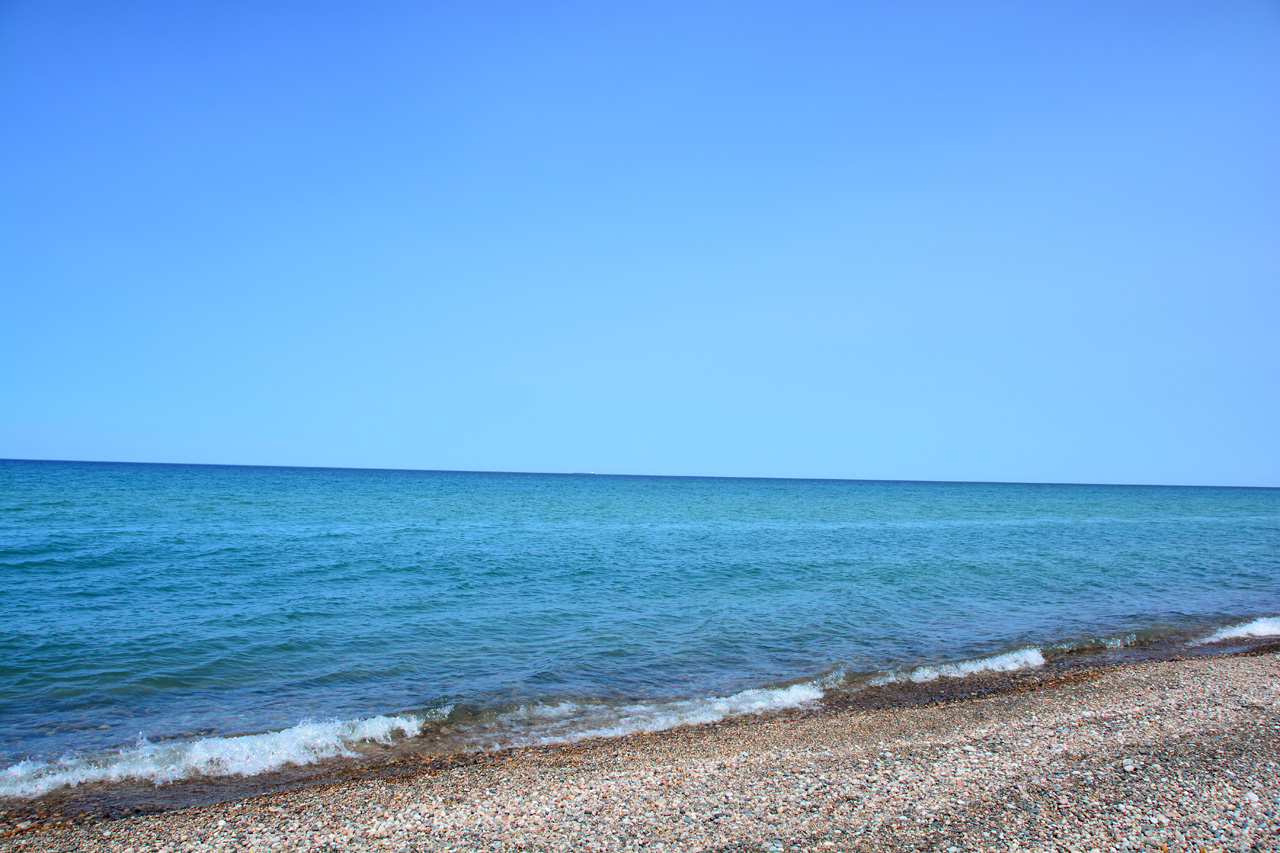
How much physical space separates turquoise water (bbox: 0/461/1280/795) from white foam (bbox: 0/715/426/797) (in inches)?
1.6

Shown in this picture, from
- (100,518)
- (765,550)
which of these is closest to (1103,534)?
(765,550)

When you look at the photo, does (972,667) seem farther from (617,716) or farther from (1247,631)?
(1247,631)

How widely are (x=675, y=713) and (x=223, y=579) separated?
1825 centimetres

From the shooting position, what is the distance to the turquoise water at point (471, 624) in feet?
35.0

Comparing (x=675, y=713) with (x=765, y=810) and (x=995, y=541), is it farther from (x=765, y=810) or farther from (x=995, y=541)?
(x=995, y=541)

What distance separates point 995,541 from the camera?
4112 centimetres

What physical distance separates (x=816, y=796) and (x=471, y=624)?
11.5 metres

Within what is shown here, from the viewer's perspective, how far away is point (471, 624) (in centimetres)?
1722

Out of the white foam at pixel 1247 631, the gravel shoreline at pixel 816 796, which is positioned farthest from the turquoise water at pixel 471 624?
the gravel shoreline at pixel 816 796

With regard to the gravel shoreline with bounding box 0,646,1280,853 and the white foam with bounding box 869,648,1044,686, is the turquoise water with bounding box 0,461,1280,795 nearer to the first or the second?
the white foam with bounding box 869,648,1044,686

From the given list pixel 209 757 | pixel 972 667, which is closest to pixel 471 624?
pixel 209 757

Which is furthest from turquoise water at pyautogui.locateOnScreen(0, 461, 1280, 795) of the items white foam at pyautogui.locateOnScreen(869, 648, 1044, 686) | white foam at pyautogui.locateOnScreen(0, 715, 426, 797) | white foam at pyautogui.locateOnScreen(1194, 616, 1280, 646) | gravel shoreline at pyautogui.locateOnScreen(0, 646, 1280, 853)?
gravel shoreline at pyautogui.locateOnScreen(0, 646, 1280, 853)

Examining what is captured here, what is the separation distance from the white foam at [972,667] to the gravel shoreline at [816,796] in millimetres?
2674

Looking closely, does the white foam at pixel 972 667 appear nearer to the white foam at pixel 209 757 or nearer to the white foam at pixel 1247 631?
the white foam at pixel 1247 631
